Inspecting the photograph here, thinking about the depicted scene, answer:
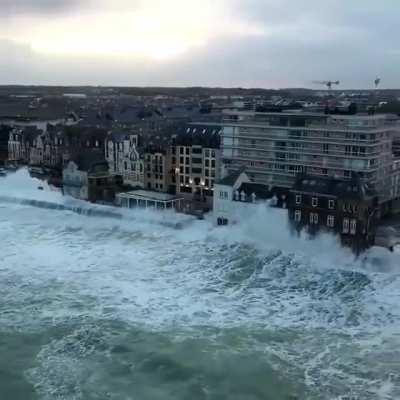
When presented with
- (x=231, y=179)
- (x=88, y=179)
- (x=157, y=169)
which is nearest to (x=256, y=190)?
(x=231, y=179)

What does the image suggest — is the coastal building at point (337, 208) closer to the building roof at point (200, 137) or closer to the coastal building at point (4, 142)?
the building roof at point (200, 137)

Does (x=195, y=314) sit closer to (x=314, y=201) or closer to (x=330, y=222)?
(x=330, y=222)

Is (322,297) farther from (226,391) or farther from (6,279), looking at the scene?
(6,279)

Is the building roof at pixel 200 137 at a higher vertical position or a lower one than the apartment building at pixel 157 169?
higher

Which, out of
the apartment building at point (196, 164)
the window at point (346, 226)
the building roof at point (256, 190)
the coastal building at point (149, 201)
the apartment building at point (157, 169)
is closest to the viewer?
the window at point (346, 226)

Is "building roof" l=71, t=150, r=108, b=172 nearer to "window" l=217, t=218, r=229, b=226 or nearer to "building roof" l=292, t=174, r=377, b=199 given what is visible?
"window" l=217, t=218, r=229, b=226

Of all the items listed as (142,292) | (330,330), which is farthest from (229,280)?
(330,330)

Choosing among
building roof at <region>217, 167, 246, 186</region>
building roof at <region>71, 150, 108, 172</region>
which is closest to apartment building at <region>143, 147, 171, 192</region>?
building roof at <region>71, 150, 108, 172</region>

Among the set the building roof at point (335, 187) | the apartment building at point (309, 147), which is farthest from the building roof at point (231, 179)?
the building roof at point (335, 187)
